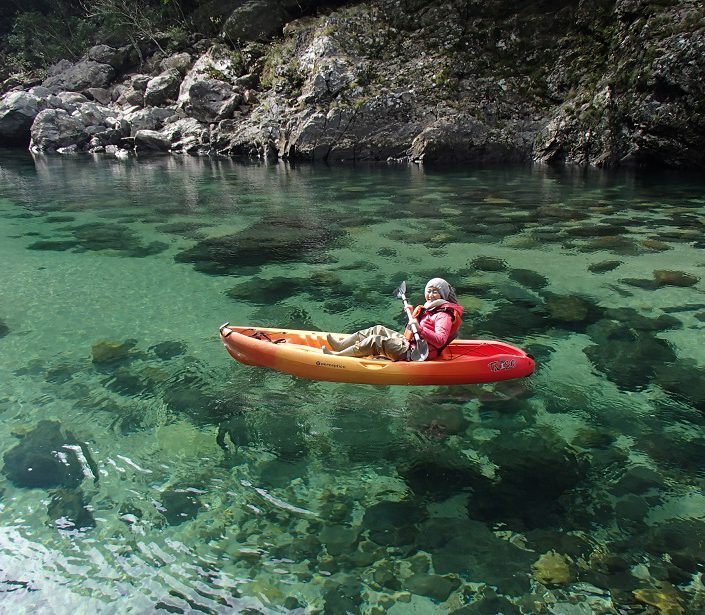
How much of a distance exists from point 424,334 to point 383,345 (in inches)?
21.0

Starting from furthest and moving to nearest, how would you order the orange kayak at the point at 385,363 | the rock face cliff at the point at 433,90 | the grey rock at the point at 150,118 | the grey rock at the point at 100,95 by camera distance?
the grey rock at the point at 100,95 → the grey rock at the point at 150,118 → the rock face cliff at the point at 433,90 → the orange kayak at the point at 385,363

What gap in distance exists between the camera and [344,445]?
497 centimetres

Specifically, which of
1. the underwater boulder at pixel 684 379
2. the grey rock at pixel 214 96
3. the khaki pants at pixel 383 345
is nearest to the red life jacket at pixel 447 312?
the khaki pants at pixel 383 345

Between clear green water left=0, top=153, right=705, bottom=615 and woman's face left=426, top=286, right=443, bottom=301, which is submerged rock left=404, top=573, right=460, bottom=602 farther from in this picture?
woman's face left=426, top=286, right=443, bottom=301

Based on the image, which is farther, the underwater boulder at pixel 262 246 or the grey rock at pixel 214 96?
the grey rock at pixel 214 96

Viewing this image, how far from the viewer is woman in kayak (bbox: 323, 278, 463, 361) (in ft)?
18.7

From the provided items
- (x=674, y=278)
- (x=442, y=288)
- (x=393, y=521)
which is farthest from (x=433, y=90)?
(x=393, y=521)

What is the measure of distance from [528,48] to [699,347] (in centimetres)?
2593

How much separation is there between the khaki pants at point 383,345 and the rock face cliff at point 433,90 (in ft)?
64.6

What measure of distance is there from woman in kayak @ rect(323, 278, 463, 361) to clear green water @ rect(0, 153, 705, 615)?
0.42m

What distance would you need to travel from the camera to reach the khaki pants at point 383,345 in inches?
233

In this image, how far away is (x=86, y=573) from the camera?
12.0 feet

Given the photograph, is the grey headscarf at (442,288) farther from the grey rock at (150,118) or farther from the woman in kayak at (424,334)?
the grey rock at (150,118)

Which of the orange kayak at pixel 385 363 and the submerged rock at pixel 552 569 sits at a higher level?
the orange kayak at pixel 385 363
